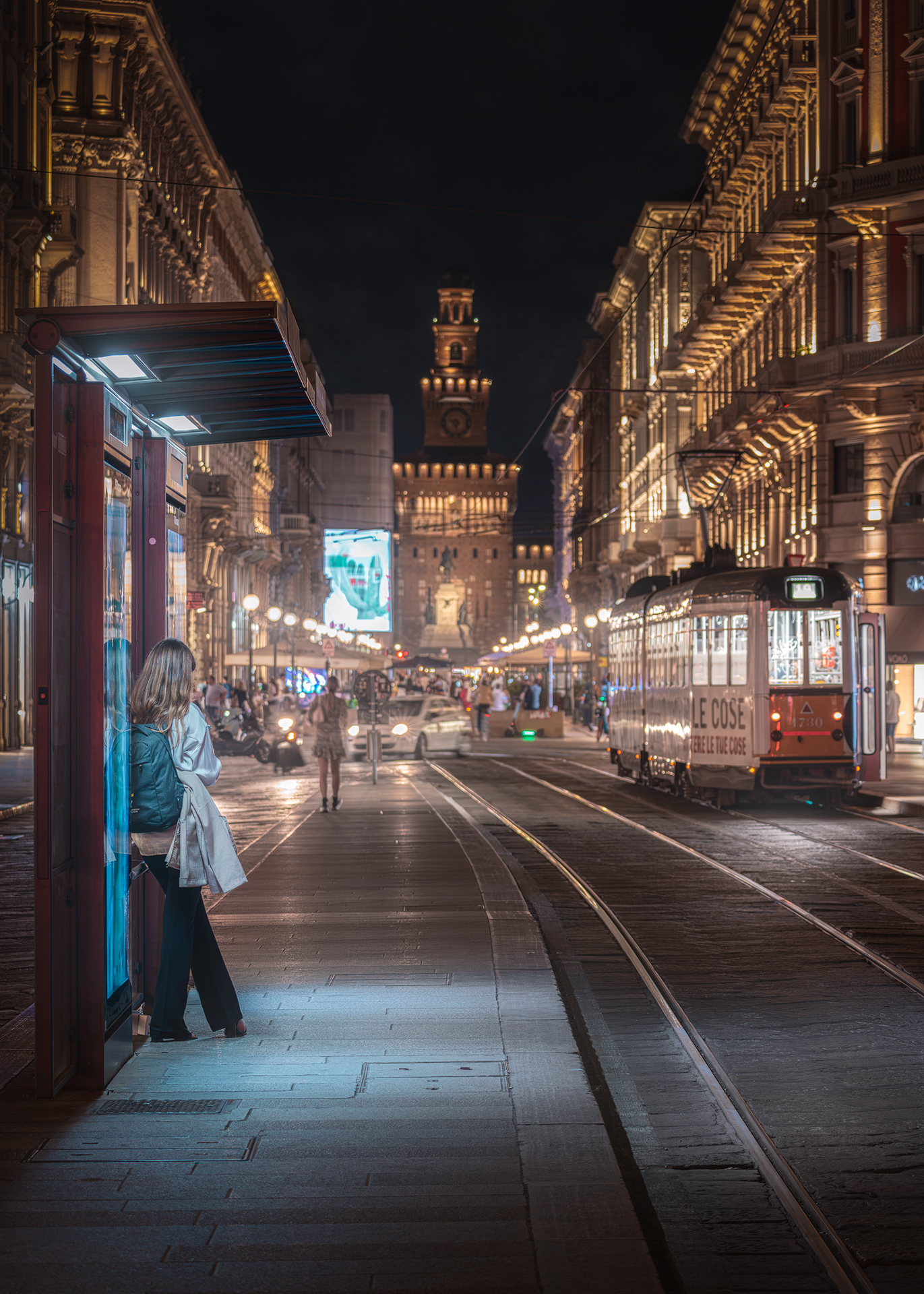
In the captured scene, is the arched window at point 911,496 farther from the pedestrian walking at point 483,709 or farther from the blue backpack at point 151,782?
the blue backpack at point 151,782

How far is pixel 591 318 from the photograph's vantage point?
87312 mm

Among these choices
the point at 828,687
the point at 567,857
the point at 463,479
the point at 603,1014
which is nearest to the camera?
the point at 603,1014

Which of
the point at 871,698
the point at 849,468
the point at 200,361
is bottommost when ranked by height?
the point at 871,698

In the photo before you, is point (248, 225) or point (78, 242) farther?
point (248, 225)

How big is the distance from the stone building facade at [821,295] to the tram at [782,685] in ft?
21.1

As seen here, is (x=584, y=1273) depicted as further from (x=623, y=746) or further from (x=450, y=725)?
(x=450, y=725)

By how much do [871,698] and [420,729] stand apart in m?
16.8

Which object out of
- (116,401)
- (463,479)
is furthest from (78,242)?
(463,479)

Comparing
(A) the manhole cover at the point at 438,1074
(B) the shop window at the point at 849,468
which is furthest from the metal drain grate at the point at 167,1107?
(B) the shop window at the point at 849,468

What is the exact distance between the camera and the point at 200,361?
6.39m

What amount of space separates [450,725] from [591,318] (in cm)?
5612

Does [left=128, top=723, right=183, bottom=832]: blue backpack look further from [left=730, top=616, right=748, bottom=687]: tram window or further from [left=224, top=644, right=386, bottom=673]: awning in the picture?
[left=224, top=644, right=386, bottom=673]: awning

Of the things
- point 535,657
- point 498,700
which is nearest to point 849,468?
point 498,700

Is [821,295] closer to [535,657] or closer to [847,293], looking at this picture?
[847,293]
